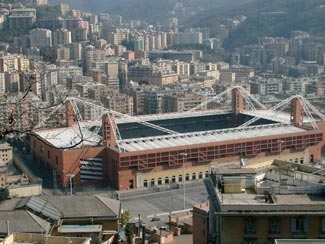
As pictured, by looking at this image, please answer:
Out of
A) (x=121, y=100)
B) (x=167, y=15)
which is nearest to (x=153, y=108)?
(x=121, y=100)

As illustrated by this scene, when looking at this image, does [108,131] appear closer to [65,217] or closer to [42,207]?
[42,207]

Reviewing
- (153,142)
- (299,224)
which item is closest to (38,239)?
(299,224)

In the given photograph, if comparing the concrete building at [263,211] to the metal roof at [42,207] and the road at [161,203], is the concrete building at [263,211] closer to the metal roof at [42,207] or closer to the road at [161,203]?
the metal roof at [42,207]

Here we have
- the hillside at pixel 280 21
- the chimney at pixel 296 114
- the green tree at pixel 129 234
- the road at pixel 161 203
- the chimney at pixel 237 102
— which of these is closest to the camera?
the green tree at pixel 129 234

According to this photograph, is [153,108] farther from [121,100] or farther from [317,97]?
[317,97]

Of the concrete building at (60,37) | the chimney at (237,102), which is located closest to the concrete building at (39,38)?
the concrete building at (60,37)
